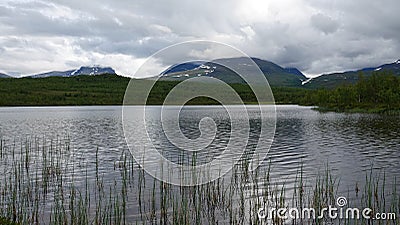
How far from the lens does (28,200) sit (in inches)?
651

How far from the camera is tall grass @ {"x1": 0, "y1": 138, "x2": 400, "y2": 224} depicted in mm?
13930

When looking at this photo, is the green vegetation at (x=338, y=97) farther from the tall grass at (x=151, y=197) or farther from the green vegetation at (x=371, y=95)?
the tall grass at (x=151, y=197)

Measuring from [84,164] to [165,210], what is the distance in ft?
39.4

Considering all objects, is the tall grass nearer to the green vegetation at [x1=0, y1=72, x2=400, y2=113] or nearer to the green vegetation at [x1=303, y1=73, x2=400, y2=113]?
the green vegetation at [x1=0, y1=72, x2=400, y2=113]

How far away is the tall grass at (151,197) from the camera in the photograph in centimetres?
1393

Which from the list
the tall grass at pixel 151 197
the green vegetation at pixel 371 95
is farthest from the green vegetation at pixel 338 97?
the tall grass at pixel 151 197

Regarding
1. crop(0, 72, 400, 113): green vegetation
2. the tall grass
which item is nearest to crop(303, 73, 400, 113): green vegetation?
crop(0, 72, 400, 113): green vegetation

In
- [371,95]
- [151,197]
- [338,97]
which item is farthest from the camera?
[338,97]

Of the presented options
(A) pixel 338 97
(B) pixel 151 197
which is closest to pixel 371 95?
(A) pixel 338 97

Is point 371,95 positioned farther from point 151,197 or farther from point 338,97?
point 151,197

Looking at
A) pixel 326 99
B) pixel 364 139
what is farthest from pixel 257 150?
pixel 326 99

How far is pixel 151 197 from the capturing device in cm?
1747

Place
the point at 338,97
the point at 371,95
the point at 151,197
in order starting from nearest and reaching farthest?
the point at 151,197 < the point at 371,95 < the point at 338,97

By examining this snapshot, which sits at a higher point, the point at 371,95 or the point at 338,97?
the point at 371,95
